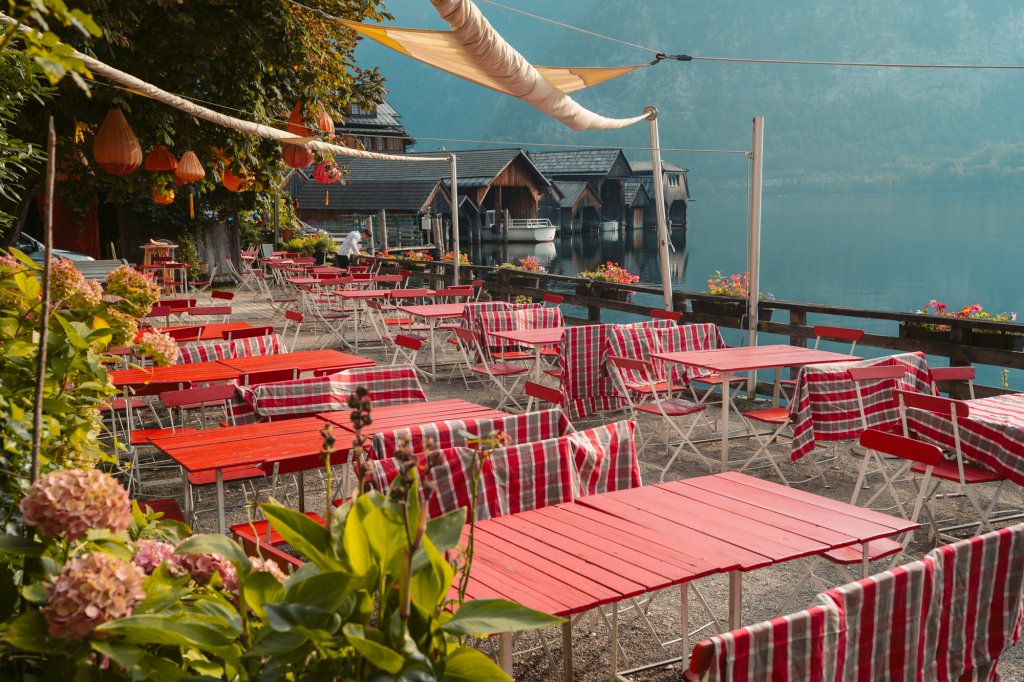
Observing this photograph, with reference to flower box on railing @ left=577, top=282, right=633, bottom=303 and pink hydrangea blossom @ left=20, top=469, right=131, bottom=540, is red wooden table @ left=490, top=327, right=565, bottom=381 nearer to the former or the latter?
flower box on railing @ left=577, top=282, right=633, bottom=303

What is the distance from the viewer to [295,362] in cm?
574

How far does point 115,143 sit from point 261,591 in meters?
6.22

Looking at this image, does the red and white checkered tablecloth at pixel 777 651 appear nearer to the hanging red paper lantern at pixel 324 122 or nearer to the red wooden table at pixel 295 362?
the red wooden table at pixel 295 362

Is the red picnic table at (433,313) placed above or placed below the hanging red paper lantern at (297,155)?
below

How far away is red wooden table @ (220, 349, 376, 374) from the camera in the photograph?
5.54 metres

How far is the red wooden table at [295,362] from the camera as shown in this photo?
5535mm

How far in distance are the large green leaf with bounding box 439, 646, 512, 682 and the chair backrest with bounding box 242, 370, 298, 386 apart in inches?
168

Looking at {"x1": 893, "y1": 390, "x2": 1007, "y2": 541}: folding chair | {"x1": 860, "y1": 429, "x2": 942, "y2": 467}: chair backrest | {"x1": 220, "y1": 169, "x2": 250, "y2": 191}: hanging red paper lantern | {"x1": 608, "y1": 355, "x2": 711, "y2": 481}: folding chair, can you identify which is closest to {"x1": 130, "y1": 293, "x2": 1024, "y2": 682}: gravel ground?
{"x1": 608, "y1": 355, "x2": 711, "y2": 481}: folding chair

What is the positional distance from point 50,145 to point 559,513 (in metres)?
1.97

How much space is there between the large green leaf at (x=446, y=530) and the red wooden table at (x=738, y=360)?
412cm

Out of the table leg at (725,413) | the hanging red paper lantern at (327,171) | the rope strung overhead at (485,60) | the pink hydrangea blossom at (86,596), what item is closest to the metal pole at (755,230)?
the rope strung overhead at (485,60)

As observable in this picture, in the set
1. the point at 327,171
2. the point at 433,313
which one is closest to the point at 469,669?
the point at 433,313

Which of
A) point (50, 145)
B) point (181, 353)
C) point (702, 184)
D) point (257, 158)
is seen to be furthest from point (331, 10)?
point (702, 184)

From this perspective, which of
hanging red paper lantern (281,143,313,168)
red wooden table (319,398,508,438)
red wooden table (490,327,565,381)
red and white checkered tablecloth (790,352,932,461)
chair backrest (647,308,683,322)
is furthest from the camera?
hanging red paper lantern (281,143,313,168)
